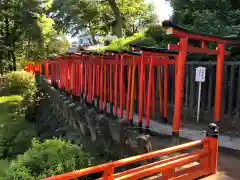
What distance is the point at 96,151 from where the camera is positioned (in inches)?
240

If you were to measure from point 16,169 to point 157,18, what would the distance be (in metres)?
26.1

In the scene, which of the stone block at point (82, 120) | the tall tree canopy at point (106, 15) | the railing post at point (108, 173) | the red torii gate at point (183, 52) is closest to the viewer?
the railing post at point (108, 173)

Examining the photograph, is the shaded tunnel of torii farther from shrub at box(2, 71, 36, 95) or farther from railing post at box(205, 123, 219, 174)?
shrub at box(2, 71, 36, 95)

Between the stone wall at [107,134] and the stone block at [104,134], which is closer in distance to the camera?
the stone wall at [107,134]

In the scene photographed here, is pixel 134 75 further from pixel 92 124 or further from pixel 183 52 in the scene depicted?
pixel 183 52

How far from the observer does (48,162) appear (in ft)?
16.7

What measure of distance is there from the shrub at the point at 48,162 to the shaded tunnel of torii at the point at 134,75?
6.91 feet

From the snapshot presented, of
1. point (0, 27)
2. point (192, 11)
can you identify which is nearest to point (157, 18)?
point (0, 27)

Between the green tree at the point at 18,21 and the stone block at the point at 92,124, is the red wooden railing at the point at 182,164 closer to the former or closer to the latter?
the stone block at the point at 92,124

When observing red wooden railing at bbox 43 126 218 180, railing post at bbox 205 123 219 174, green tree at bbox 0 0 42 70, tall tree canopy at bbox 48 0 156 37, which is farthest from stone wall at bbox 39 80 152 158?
tall tree canopy at bbox 48 0 156 37

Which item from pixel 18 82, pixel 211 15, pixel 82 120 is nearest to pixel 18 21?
pixel 18 82

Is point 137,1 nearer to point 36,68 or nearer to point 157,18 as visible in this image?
point 157,18

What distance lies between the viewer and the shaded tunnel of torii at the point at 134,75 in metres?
6.09

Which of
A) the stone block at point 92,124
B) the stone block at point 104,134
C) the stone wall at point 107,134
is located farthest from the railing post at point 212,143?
the stone block at point 92,124
